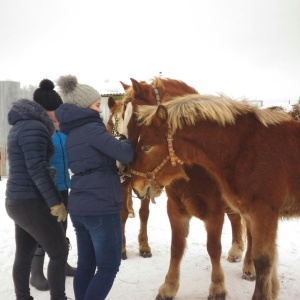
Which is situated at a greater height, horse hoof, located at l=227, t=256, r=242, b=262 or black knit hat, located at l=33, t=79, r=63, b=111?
black knit hat, located at l=33, t=79, r=63, b=111

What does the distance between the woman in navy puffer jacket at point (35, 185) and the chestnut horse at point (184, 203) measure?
0.76 metres

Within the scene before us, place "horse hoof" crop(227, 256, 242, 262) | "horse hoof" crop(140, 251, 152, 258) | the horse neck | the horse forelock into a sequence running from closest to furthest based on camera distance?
the horse neck < the horse forelock < "horse hoof" crop(227, 256, 242, 262) < "horse hoof" crop(140, 251, 152, 258)

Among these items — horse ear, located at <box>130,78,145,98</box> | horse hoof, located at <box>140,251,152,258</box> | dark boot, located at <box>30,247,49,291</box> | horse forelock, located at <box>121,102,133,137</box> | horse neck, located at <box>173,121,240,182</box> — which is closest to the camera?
horse neck, located at <box>173,121,240,182</box>

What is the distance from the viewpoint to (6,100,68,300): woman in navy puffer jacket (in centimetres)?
240

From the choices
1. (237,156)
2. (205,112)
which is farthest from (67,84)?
(237,156)

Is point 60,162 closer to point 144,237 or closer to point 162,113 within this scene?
point 162,113

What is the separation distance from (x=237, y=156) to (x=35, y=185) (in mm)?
1681

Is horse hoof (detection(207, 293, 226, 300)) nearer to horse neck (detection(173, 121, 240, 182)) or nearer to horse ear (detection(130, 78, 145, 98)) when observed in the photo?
horse neck (detection(173, 121, 240, 182))

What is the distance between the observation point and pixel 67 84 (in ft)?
8.03

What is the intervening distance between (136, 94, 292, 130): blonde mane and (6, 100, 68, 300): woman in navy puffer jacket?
0.84 m

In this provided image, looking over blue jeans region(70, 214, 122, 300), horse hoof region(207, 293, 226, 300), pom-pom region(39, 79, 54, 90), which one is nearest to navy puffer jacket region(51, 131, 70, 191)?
pom-pom region(39, 79, 54, 90)

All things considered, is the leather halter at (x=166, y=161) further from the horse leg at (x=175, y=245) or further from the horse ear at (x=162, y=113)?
the horse leg at (x=175, y=245)

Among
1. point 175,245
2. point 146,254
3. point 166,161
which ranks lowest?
point 146,254

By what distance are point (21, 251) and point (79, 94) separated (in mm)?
1480
